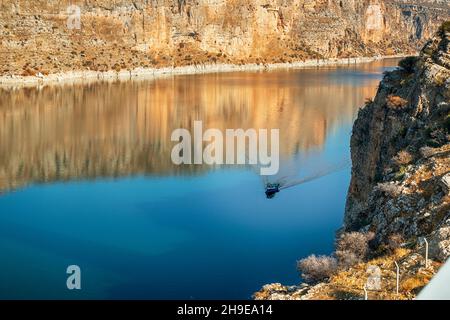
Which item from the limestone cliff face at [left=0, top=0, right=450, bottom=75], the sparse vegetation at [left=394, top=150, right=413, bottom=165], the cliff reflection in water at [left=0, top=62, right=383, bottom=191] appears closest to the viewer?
the sparse vegetation at [left=394, top=150, right=413, bottom=165]

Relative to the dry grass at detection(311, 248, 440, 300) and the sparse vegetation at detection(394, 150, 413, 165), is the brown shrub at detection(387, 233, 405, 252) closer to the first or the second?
the dry grass at detection(311, 248, 440, 300)

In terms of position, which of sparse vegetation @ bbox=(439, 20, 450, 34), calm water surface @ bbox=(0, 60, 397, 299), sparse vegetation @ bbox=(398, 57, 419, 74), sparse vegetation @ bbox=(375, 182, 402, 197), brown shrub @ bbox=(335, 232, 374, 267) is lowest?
calm water surface @ bbox=(0, 60, 397, 299)

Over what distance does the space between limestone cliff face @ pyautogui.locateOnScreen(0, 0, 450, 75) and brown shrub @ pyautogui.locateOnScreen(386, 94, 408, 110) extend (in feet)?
195

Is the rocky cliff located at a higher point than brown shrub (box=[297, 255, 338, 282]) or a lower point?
higher

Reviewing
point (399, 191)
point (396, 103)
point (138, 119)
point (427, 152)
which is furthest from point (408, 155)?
point (138, 119)

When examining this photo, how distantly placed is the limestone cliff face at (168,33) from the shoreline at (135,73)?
47.3 inches

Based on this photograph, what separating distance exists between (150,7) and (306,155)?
71489 millimetres

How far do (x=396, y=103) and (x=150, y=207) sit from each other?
387 inches

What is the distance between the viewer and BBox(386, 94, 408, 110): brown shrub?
17.7m

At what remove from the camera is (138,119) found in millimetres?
46125

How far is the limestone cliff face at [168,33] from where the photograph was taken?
80.1m

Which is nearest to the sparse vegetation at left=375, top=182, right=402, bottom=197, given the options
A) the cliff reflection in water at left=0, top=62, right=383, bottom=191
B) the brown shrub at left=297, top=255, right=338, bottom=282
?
the brown shrub at left=297, top=255, right=338, bottom=282

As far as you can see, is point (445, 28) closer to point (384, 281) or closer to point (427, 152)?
point (427, 152)

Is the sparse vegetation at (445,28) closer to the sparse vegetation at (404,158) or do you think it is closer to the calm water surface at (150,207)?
the sparse vegetation at (404,158)
